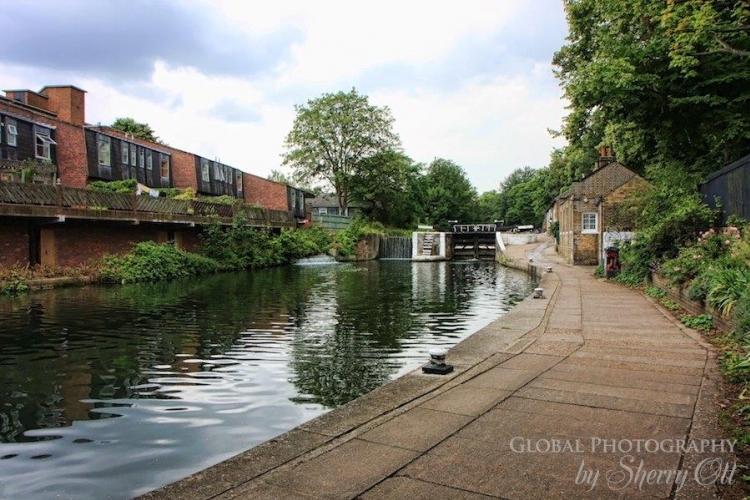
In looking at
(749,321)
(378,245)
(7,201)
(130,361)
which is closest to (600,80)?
(749,321)

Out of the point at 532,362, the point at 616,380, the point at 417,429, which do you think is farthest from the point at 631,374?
the point at 417,429

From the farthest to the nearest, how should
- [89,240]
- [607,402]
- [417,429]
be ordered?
[89,240], [607,402], [417,429]

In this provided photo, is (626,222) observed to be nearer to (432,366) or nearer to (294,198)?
(432,366)

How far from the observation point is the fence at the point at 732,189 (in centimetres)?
1276

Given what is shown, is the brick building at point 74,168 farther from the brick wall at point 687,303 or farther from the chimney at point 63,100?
the brick wall at point 687,303

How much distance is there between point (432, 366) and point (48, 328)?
971cm

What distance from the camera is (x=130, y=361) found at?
30.4 ft

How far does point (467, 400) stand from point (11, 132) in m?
31.3

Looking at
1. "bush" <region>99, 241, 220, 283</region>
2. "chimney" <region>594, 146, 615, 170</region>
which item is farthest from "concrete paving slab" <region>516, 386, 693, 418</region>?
"chimney" <region>594, 146, 615, 170</region>

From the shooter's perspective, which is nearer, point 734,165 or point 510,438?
point 510,438

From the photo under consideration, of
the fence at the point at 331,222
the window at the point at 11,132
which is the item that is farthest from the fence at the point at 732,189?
the fence at the point at 331,222

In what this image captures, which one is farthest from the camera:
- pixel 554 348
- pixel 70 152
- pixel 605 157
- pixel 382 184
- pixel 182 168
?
pixel 382 184

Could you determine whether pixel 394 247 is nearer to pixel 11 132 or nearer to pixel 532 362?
pixel 11 132

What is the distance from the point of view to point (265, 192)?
53.1 meters
